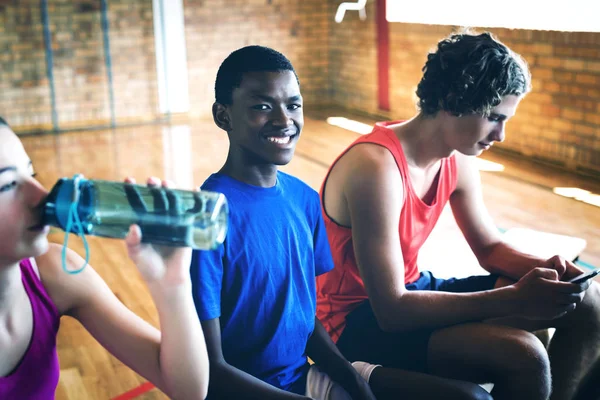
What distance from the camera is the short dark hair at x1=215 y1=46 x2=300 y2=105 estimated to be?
135cm

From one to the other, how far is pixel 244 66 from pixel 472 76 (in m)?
0.53

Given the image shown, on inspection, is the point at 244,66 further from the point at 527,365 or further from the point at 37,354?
the point at 527,365

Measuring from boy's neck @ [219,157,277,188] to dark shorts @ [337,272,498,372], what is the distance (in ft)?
1.38

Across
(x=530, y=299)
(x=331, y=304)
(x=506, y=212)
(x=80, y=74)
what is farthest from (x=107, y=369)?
(x=80, y=74)

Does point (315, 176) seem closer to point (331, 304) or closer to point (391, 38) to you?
point (391, 38)

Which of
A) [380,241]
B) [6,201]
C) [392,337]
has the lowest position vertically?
[392,337]

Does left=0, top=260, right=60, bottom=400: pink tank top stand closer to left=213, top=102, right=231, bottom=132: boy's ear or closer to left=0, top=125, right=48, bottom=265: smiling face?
left=0, top=125, right=48, bottom=265: smiling face

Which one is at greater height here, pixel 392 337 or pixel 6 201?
pixel 6 201

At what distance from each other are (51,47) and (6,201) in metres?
6.39

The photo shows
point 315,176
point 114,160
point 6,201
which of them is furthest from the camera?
point 114,160

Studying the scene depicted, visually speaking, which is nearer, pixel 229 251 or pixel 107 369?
pixel 229 251

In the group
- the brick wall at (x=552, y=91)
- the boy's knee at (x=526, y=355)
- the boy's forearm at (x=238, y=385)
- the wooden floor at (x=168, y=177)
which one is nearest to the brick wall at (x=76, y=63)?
the wooden floor at (x=168, y=177)

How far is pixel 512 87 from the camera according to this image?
1581mm

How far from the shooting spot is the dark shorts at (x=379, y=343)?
147cm
